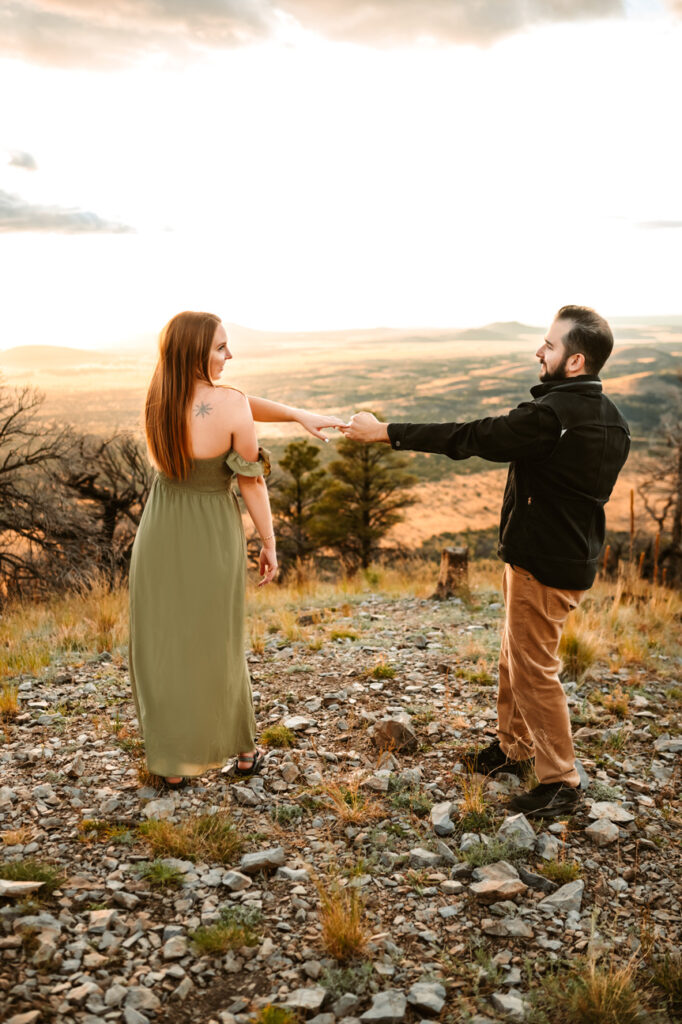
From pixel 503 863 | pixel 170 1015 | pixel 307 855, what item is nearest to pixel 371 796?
pixel 307 855

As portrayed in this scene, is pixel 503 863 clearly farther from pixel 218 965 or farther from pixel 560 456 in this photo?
pixel 560 456

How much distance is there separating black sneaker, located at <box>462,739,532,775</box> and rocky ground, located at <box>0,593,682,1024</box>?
0.09 meters

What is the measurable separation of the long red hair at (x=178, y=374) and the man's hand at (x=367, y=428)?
98 cm

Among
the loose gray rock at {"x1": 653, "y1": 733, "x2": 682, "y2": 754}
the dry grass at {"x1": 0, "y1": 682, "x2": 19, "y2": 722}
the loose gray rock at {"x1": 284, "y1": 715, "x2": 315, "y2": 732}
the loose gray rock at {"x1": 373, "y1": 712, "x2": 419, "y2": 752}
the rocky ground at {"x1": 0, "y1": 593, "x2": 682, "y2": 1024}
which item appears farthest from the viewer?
the dry grass at {"x1": 0, "y1": 682, "x2": 19, "y2": 722}

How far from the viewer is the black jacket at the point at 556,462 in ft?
11.1

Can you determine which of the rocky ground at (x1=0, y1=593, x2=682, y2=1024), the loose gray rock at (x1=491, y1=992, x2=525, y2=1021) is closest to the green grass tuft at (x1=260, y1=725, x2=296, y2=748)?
the rocky ground at (x1=0, y1=593, x2=682, y2=1024)

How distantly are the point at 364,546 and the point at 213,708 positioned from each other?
23.4 metres

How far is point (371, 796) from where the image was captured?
4020 millimetres

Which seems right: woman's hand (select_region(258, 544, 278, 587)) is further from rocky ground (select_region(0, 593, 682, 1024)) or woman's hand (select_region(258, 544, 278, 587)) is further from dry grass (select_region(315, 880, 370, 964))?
dry grass (select_region(315, 880, 370, 964))

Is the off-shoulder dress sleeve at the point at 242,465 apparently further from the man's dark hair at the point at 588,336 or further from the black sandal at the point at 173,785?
the black sandal at the point at 173,785

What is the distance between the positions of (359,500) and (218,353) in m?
24.9

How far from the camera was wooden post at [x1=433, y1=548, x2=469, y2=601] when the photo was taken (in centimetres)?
900

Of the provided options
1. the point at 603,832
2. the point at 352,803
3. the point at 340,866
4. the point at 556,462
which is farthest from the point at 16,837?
the point at 556,462

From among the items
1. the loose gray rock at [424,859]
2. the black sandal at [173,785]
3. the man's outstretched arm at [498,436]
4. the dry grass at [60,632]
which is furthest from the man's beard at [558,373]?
the dry grass at [60,632]
